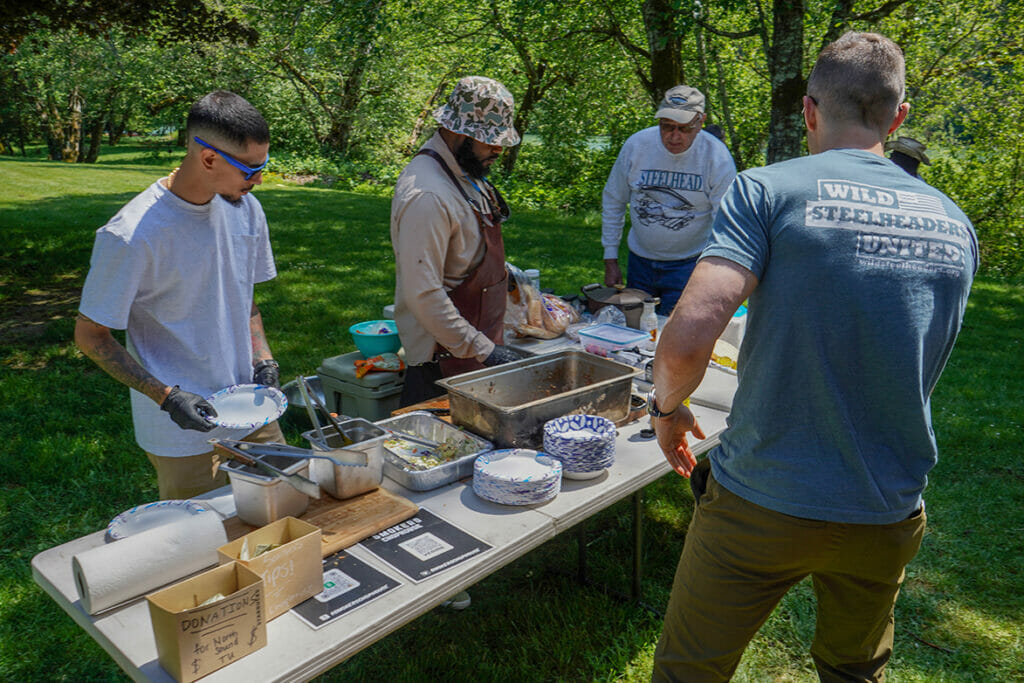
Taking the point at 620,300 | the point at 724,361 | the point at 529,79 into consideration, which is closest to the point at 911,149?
the point at 620,300

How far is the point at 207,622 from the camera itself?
139 cm

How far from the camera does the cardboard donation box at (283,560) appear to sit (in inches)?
61.6

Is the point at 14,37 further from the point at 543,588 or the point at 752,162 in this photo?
the point at 752,162

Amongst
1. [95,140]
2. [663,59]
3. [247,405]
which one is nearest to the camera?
[247,405]

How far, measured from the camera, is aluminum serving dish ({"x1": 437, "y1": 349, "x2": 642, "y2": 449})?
2.38 meters

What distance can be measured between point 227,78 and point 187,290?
19.6m

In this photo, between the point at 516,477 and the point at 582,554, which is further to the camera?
the point at 582,554

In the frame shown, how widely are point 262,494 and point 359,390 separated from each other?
1.80m

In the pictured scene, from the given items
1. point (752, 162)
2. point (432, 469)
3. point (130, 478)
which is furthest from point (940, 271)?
point (752, 162)

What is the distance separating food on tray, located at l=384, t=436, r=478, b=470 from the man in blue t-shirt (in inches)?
32.5

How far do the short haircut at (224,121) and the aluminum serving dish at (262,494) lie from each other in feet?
3.22

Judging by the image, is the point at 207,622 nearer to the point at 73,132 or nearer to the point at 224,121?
the point at 224,121

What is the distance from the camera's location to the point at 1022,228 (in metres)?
10.7

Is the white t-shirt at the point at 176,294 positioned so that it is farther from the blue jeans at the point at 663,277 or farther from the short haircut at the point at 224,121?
the blue jeans at the point at 663,277
